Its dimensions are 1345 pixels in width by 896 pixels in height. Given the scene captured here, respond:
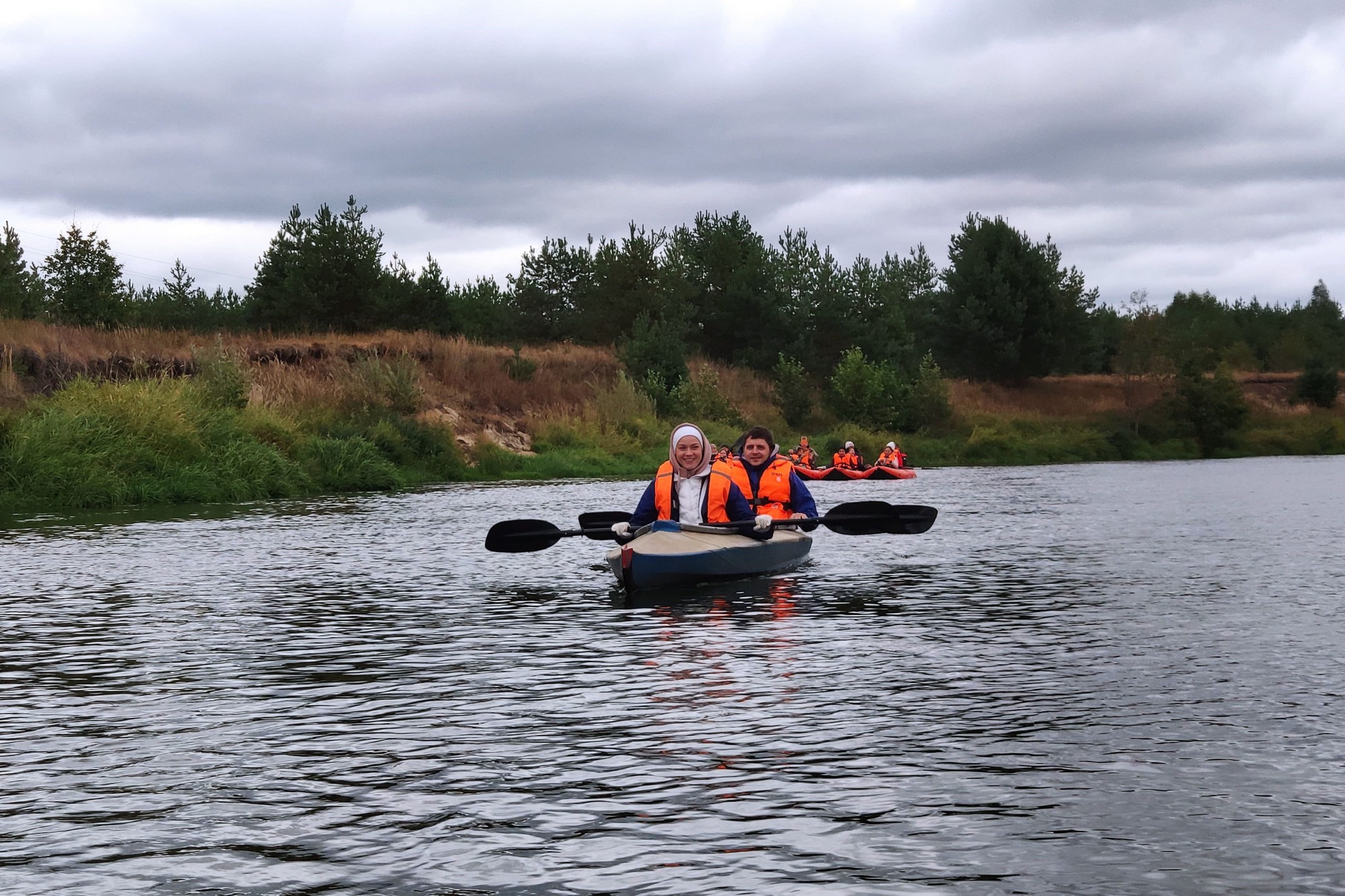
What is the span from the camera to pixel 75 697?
8.87 meters

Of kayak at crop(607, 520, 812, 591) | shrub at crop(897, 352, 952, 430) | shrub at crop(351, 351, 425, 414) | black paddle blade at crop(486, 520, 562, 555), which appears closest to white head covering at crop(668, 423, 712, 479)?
kayak at crop(607, 520, 812, 591)

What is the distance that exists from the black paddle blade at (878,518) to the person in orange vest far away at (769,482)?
0.30 metres

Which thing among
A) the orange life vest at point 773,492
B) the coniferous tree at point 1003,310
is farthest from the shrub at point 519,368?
the orange life vest at point 773,492

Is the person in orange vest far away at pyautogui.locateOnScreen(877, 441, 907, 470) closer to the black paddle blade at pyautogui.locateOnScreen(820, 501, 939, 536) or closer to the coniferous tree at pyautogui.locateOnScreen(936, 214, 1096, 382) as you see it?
the black paddle blade at pyautogui.locateOnScreen(820, 501, 939, 536)

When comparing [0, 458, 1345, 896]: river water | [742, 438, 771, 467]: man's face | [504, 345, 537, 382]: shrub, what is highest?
[504, 345, 537, 382]: shrub

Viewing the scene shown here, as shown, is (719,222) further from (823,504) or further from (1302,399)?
(823,504)

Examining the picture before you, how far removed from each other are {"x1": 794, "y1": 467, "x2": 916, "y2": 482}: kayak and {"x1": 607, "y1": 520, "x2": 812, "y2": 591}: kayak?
24.8m

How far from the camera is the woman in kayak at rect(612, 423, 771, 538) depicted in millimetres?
14617

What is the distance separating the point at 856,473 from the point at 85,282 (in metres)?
24.7

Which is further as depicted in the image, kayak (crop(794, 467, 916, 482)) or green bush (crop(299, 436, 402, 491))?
kayak (crop(794, 467, 916, 482))

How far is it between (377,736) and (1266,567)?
11.3 meters

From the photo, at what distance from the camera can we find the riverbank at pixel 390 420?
27859mm

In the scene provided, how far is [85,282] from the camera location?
46.7m

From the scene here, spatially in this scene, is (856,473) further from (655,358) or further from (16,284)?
(16,284)
